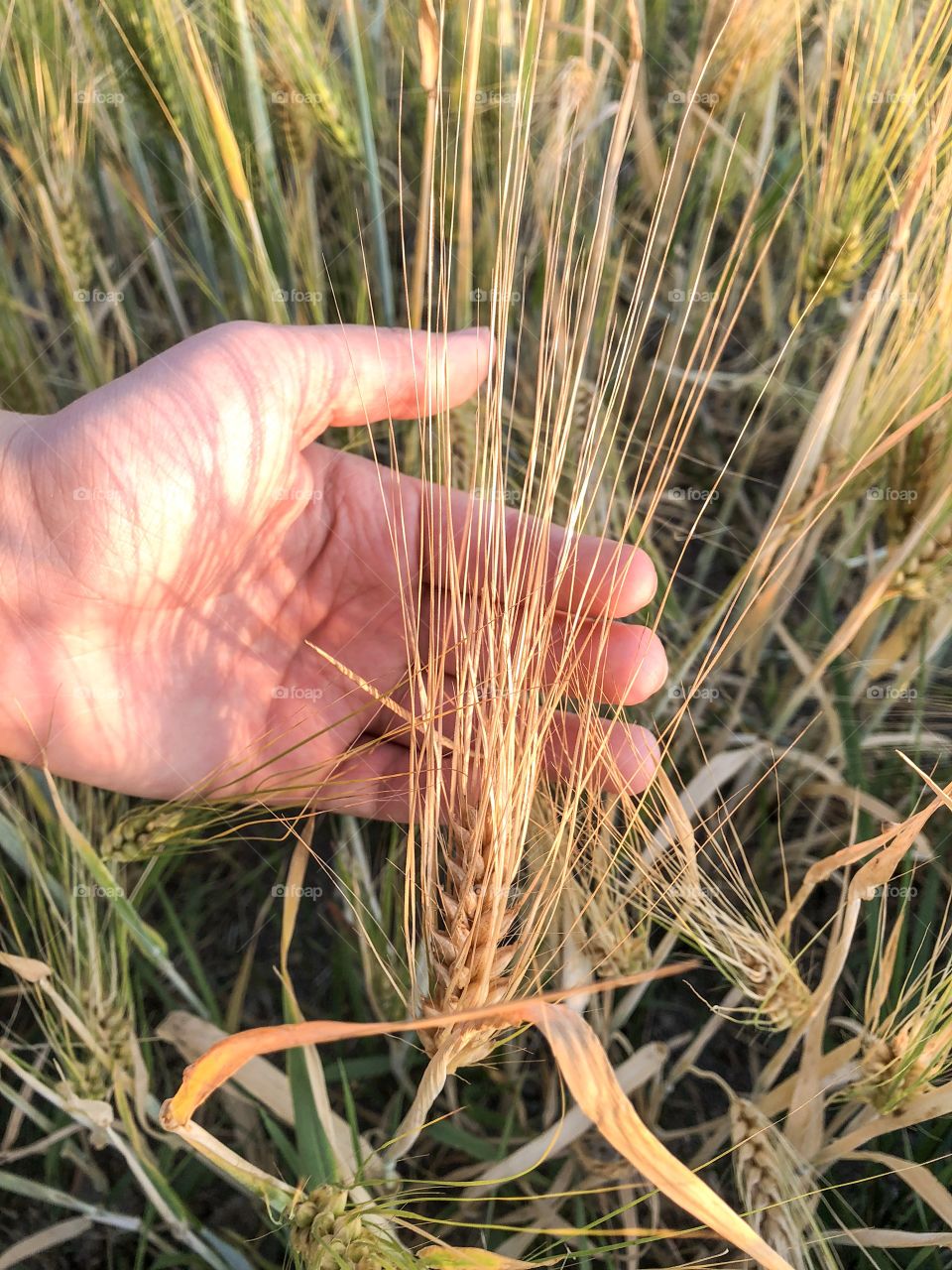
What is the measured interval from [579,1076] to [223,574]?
1.77 ft

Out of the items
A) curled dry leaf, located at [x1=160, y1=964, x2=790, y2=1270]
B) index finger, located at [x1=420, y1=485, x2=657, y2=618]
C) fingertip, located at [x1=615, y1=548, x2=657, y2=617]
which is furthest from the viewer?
fingertip, located at [x1=615, y1=548, x2=657, y2=617]

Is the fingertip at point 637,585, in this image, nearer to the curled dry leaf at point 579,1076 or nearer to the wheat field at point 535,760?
the wheat field at point 535,760

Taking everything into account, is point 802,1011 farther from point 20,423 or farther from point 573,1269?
point 20,423

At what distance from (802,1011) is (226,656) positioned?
525 millimetres

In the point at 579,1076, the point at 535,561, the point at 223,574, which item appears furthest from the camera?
the point at 223,574

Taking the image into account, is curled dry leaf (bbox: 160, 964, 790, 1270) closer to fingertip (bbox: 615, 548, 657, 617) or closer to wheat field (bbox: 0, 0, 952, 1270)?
wheat field (bbox: 0, 0, 952, 1270)

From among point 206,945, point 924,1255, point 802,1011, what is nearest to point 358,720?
point 206,945

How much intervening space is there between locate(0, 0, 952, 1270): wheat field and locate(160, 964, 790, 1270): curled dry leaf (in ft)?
0.04

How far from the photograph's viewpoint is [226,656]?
2.73 feet

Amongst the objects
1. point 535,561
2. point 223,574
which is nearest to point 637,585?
point 535,561

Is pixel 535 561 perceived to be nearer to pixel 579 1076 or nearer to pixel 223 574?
pixel 579 1076

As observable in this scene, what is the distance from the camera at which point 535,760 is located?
0.47m

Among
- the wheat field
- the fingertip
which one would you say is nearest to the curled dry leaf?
the wheat field

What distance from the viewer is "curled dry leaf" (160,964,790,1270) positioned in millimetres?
373
